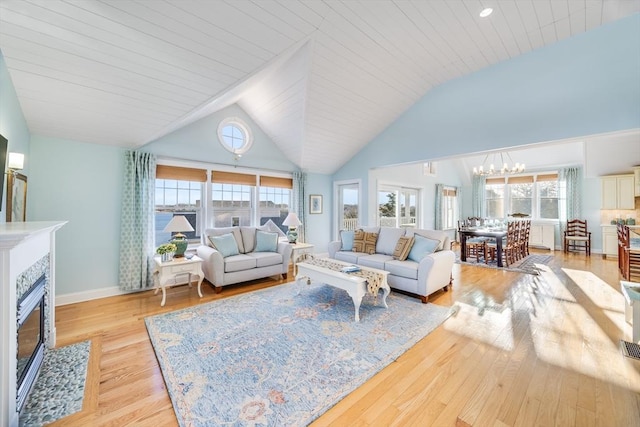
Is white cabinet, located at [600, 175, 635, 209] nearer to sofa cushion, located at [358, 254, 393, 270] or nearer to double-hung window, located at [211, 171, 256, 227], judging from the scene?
sofa cushion, located at [358, 254, 393, 270]

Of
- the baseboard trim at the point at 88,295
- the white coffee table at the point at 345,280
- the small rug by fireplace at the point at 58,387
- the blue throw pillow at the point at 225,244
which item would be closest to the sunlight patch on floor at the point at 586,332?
the white coffee table at the point at 345,280

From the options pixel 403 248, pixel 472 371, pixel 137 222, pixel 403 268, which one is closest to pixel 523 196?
pixel 403 248

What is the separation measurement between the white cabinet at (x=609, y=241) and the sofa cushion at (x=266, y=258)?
26.9ft

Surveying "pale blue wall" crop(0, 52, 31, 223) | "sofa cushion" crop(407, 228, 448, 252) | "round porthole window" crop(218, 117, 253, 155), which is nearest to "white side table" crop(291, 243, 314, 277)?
"sofa cushion" crop(407, 228, 448, 252)

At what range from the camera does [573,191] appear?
24.3 feet

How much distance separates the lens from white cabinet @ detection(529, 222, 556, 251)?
7.54 meters

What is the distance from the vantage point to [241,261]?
13.3 feet

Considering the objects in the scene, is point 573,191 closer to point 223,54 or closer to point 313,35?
point 313,35

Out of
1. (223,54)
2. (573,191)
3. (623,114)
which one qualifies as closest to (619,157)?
(573,191)

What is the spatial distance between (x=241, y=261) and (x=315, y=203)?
9.34 feet

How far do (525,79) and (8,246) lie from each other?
5800 mm

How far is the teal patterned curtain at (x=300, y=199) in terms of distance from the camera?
5992 millimetres

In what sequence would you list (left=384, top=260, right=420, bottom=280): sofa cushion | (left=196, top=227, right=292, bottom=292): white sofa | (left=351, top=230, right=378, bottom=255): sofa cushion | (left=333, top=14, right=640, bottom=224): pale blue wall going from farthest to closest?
(left=351, top=230, right=378, bottom=255): sofa cushion
(left=196, top=227, right=292, bottom=292): white sofa
(left=384, top=260, right=420, bottom=280): sofa cushion
(left=333, top=14, right=640, bottom=224): pale blue wall

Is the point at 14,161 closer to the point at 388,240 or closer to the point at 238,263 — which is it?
the point at 238,263
